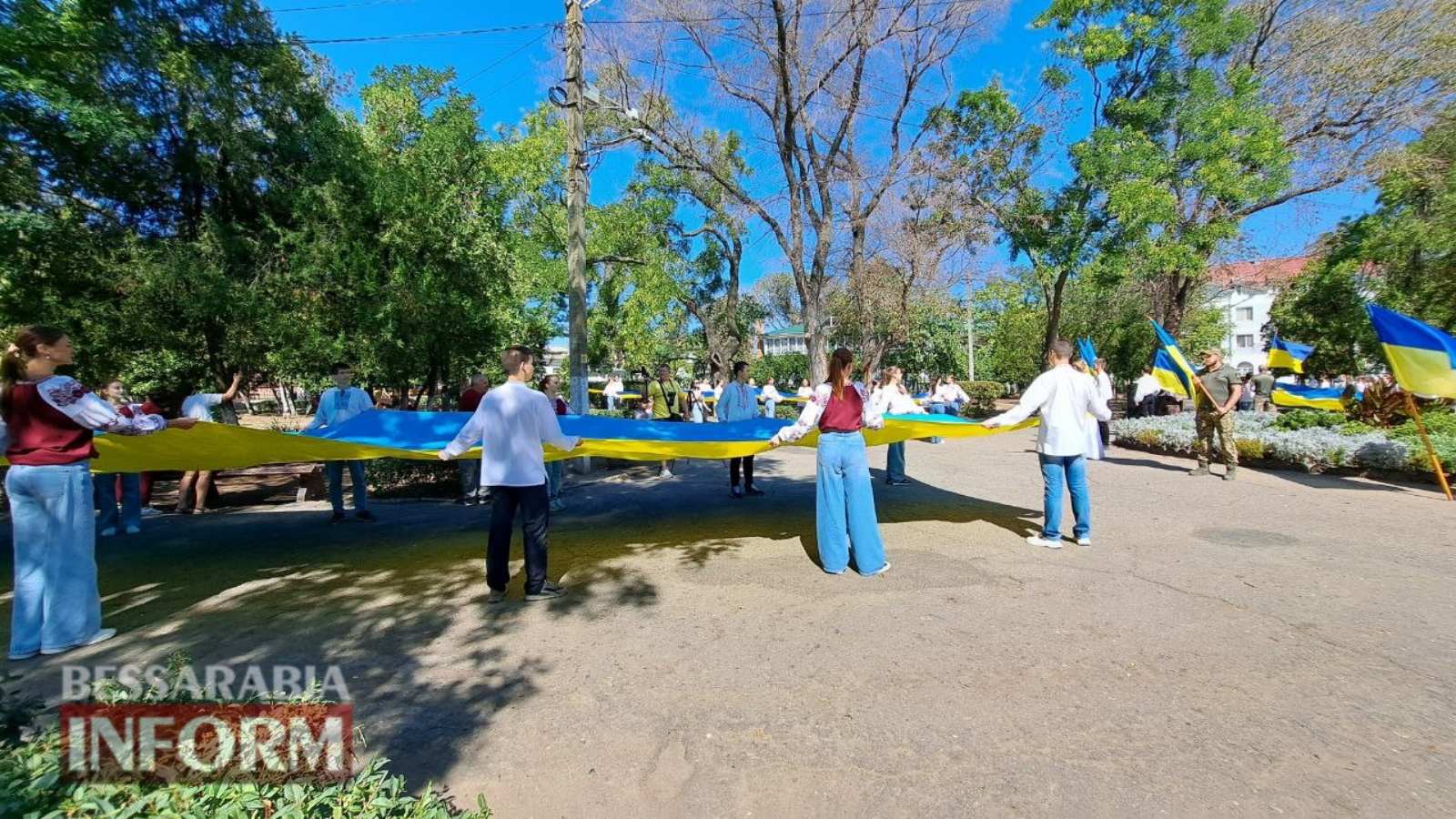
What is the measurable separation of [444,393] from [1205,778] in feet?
40.2

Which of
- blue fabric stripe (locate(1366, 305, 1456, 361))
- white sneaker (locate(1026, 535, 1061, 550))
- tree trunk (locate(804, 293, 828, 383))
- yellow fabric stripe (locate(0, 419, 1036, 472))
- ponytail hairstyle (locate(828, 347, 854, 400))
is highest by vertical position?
tree trunk (locate(804, 293, 828, 383))

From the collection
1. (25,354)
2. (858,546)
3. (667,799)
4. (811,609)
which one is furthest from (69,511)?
(858,546)

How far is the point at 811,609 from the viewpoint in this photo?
4.34 metres

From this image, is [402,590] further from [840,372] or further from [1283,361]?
[1283,361]

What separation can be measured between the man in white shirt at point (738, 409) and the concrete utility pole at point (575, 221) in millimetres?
1970

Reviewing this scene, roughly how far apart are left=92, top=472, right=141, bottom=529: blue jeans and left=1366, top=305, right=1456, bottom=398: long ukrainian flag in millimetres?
14185

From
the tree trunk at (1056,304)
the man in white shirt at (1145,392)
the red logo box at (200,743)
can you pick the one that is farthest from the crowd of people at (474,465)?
the tree trunk at (1056,304)

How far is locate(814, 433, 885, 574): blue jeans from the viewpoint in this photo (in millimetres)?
4965

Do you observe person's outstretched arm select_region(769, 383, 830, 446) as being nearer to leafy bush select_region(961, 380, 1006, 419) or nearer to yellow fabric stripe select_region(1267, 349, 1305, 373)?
yellow fabric stripe select_region(1267, 349, 1305, 373)

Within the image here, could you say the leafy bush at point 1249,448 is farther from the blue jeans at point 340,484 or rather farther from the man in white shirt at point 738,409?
the blue jeans at point 340,484

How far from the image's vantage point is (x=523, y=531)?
4578mm

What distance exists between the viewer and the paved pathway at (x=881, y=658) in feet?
8.26

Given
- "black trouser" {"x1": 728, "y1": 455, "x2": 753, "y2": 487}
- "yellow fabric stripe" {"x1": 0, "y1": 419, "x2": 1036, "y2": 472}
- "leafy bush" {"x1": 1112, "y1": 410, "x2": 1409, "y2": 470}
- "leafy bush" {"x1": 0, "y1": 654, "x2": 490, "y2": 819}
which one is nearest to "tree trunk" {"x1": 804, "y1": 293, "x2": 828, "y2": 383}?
"leafy bush" {"x1": 1112, "y1": 410, "x2": 1409, "y2": 470}

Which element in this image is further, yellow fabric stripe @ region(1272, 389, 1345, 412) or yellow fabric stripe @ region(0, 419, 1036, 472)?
yellow fabric stripe @ region(1272, 389, 1345, 412)
